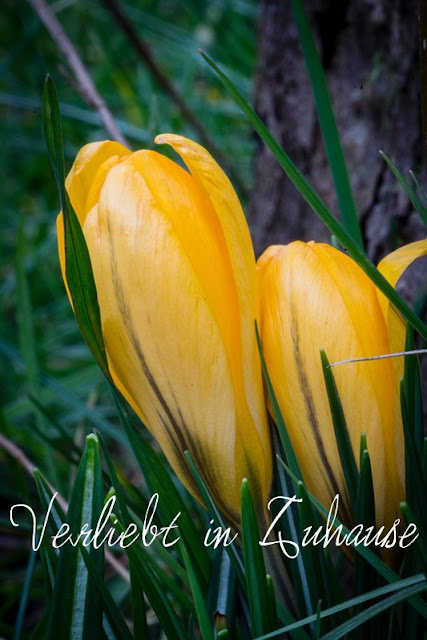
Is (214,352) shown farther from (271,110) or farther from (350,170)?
(271,110)

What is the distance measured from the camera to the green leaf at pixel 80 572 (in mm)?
367

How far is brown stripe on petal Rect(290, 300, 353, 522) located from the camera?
1.25 feet

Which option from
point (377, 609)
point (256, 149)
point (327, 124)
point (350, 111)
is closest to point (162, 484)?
point (377, 609)

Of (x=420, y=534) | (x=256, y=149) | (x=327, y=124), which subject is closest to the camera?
(x=420, y=534)

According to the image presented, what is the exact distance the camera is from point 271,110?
2.89 feet

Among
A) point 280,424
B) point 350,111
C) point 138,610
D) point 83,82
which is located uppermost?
point 83,82

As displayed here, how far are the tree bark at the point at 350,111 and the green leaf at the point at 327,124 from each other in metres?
0.23

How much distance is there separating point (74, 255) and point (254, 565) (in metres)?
0.20

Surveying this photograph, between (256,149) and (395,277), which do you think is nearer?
(395,277)

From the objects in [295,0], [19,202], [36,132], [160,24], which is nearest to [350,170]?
[295,0]

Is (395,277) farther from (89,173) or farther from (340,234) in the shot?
(89,173)

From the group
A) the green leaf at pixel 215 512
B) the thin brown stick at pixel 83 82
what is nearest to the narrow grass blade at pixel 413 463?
the green leaf at pixel 215 512

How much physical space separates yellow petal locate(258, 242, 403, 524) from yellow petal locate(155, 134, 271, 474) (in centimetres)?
2

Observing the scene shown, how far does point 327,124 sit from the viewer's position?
0.45 metres
